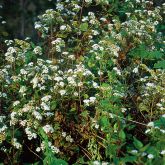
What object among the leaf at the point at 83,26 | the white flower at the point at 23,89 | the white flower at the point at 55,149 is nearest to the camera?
the white flower at the point at 55,149

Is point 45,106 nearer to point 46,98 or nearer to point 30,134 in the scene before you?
point 46,98

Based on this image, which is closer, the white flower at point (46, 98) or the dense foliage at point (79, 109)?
the dense foliage at point (79, 109)

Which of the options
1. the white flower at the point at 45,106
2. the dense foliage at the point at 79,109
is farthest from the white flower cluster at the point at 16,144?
the white flower at the point at 45,106

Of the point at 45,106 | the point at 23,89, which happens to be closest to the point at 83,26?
the point at 23,89

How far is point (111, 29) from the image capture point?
6152 mm

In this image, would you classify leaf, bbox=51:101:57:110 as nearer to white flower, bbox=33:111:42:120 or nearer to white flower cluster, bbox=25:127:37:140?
white flower, bbox=33:111:42:120

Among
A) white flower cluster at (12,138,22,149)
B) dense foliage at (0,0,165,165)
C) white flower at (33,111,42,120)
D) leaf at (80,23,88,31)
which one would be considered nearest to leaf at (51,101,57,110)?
dense foliage at (0,0,165,165)

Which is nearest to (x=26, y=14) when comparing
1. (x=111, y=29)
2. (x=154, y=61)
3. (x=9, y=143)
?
(x=111, y=29)

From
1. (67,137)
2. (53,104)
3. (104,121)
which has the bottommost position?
(67,137)

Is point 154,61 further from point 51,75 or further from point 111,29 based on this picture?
point 51,75

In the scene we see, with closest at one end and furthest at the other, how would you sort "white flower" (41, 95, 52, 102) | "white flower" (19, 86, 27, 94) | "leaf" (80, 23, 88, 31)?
Result: "white flower" (41, 95, 52, 102)
"white flower" (19, 86, 27, 94)
"leaf" (80, 23, 88, 31)

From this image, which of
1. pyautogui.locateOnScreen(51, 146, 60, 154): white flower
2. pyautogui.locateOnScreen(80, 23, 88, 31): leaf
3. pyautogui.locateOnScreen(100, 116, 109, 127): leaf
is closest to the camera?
pyautogui.locateOnScreen(100, 116, 109, 127): leaf

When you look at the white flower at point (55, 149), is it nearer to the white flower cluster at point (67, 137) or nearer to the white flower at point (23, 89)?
the white flower cluster at point (67, 137)

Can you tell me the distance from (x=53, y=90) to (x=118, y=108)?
76cm
